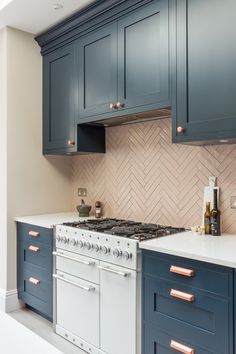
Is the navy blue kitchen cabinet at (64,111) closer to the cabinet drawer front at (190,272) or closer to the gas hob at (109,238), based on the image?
the gas hob at (109,238)

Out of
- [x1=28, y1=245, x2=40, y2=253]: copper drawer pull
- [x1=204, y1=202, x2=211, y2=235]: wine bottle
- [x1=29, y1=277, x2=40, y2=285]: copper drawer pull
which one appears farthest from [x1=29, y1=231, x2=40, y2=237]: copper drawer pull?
[x1=204, y1=202, x2=211, y2=235]: wine bottle

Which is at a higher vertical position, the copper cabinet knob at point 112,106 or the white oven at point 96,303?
the copper cabinet knob at point 112,106

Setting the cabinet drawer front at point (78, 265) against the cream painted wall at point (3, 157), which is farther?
the cream painted wall at point (3, 157)

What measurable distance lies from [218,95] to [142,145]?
40.9 inches

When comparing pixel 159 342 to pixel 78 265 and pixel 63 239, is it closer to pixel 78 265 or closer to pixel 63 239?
pixel 78 265

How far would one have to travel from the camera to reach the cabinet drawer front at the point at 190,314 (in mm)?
1598

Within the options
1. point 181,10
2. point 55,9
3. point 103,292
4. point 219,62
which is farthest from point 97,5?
point 103,292

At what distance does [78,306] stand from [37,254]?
0.72 meters

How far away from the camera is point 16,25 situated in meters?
3.21

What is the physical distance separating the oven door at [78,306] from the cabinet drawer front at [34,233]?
1.06ft

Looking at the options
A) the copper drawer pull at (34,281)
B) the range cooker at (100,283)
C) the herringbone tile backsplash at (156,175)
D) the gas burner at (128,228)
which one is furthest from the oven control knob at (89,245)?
the copper drawer pull at (34,281)

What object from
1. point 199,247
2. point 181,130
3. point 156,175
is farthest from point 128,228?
point 181,130

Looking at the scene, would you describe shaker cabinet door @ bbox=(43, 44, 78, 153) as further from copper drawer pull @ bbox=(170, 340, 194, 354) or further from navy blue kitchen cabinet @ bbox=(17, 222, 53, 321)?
copper drawer pull @ bbox=(170, 340, 194, 354)

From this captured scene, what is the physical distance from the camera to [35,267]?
3.02 m
